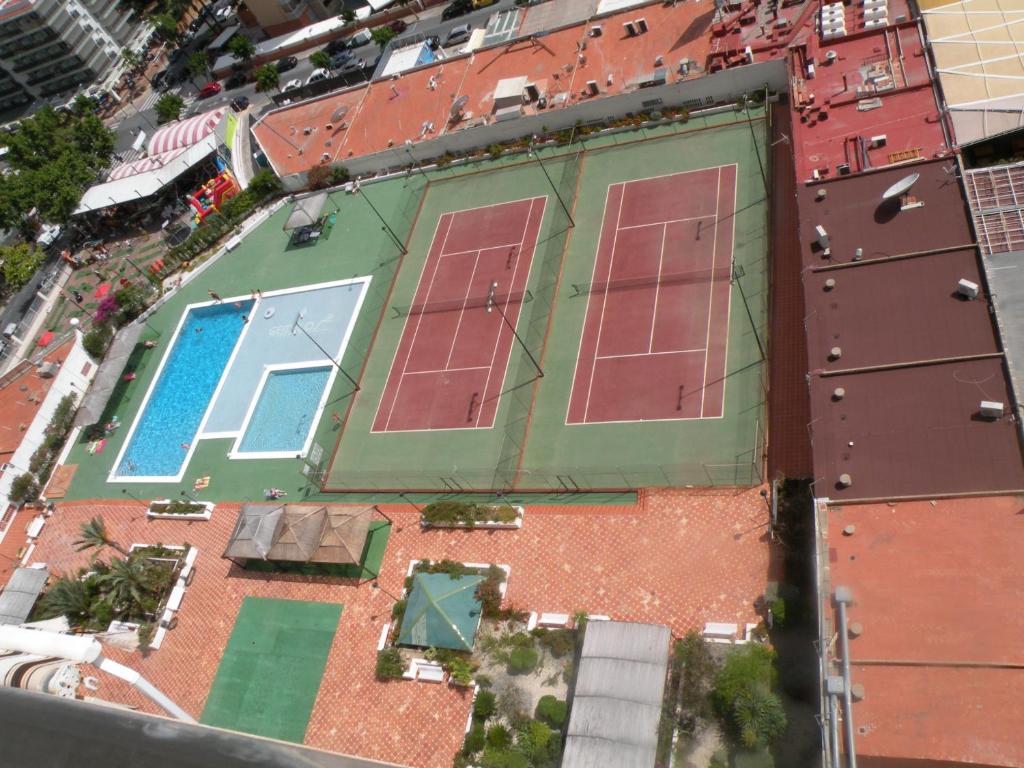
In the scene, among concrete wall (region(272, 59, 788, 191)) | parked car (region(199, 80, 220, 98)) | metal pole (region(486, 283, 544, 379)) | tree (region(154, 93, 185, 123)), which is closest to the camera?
metal pole (region(486, 283, 544, 379))

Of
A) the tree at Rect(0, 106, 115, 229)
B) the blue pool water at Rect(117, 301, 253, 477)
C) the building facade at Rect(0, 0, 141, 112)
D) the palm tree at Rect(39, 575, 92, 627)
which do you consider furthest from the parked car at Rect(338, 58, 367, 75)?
the palm tree at Rect(39, 575, 92, 627)

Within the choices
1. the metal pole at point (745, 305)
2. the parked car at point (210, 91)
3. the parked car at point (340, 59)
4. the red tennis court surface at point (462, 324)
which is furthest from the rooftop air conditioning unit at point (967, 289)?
the parked car at point (210, 91)

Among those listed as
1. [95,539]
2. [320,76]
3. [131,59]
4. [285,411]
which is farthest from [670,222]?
[131,59]

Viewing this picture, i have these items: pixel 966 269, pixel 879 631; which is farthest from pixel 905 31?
pixel 879 631

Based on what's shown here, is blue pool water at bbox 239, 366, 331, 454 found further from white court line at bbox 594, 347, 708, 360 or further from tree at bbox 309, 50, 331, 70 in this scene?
tree at bbox 309, 50, 331, 70

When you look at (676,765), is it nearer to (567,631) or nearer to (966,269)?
(567,631)

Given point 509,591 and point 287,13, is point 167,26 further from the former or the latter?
point 509,591

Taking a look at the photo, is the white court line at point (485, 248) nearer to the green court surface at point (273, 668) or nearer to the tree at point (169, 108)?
the green court surface at point (273, 668)
